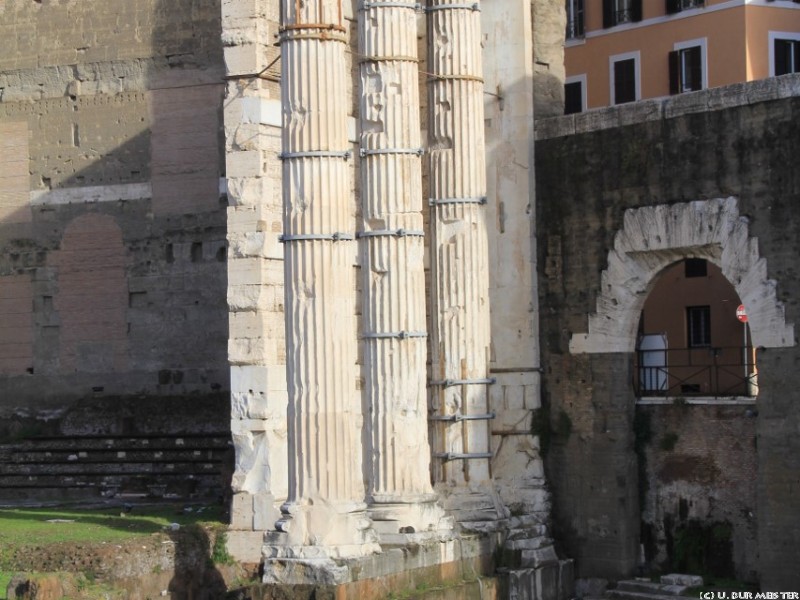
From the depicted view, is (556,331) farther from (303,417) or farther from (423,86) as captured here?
(303,417)

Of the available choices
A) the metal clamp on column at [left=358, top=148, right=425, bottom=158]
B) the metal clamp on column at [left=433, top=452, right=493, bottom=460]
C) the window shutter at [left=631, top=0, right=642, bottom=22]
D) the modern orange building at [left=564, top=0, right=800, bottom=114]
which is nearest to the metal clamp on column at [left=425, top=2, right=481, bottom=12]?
the metal clamp on column at [left=358, top=148, right=425, bottom=158]

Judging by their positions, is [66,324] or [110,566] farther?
[66,324]

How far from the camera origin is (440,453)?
19359 millimetres

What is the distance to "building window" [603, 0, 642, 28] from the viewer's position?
27.7 metres

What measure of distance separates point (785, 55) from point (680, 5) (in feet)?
6.09

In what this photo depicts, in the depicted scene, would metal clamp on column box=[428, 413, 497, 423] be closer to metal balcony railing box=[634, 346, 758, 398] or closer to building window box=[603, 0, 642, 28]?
metal balcony railing box=[634, 346, 758, 398]

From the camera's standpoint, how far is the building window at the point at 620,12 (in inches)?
1090

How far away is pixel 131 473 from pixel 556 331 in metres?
7.96

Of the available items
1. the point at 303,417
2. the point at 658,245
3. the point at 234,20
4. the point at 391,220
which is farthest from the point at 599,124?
the point at 303,417

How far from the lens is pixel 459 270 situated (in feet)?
63.6

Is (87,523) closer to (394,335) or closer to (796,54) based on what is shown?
(394,335)

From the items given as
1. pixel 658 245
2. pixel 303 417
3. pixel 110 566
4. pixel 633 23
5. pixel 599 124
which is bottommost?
pixel 110 566

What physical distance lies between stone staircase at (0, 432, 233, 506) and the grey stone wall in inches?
224

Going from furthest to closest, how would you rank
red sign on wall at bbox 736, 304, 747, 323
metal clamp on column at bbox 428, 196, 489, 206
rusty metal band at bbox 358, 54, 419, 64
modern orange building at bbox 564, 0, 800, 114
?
modern orange building at bbox 564, 0, 800, 114
red sign on wall at bbox 736, 304, 747, 323
metal clamp on column at bbox 428, 196, 489, 206
rusty metal band at bbox 358, 54, 419, 64
